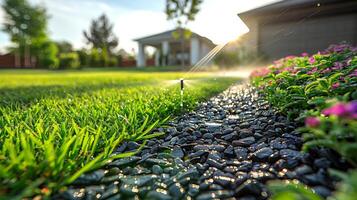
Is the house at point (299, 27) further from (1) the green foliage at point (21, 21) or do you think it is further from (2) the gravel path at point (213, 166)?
(1) the green foliage at point (21, 21)

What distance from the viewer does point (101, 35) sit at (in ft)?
134

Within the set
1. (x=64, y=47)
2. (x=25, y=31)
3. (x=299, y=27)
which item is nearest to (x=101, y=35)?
(x=64, y=47)

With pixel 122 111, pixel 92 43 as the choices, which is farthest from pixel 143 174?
pixel 92 43

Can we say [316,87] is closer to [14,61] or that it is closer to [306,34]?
[306,34]

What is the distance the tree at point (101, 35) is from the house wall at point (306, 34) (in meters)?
35.0

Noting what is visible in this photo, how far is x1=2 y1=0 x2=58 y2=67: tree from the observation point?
2431cm

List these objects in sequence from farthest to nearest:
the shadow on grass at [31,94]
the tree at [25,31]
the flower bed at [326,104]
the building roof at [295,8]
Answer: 1. the tree at [25,31]
2. the building roof at [295,8]
3. the shadow on grass at [31,94]
4. the flower bed at [326,104]

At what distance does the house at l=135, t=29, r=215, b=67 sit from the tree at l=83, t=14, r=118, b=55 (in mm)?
21136

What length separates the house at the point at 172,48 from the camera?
63.2ft

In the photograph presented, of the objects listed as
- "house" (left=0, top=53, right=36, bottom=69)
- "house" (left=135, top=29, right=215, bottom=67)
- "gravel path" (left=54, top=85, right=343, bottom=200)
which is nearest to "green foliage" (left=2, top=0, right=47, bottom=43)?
"house" (left=0, top=53, right=36, bottom=69)

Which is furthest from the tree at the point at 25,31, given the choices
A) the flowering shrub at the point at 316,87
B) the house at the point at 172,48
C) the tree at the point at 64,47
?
the flowering shrub at the point at 316,87

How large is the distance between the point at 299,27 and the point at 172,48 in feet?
46.0

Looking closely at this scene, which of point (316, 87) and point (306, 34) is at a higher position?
point (306, 34)

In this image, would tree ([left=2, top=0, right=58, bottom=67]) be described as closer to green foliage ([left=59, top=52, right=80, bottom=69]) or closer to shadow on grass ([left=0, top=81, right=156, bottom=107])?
green foliage ([left=59, top=52, right=80, bottom=69])
